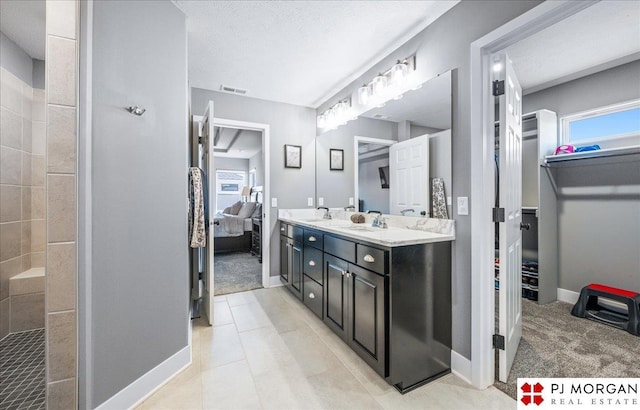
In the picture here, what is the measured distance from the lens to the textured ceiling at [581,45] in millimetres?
1858

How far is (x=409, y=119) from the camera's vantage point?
87.0 inches

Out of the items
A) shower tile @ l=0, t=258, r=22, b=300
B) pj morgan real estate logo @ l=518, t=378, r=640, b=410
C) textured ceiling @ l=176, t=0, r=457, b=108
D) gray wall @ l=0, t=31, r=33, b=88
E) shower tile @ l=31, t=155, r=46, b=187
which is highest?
textured ceiling @ l=176, t=0, r=457, b=108

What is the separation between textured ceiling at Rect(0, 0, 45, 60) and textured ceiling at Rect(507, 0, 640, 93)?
3.39 m

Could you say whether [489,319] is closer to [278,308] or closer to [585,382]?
[585,382]

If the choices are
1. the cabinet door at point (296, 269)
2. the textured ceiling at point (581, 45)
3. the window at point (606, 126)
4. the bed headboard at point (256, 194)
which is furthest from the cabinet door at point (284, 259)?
the bed headboard at point (256, 194)

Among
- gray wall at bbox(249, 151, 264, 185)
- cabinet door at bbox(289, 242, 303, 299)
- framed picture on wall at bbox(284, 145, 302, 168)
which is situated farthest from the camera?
gray wall at bbox(249, 151, 264, 185)

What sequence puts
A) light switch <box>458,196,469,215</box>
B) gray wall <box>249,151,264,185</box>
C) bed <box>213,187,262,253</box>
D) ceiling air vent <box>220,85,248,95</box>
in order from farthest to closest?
gray wall <box>249,151,264,185</box>, bed <box>213,187,262,253</box>, ceiling air vent <box>220,85,248,95</box>, light switch <box>458,196,469,215</box>

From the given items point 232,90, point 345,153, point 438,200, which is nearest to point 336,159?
point 345,153

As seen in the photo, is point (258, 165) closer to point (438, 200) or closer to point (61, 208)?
point (438, 200)

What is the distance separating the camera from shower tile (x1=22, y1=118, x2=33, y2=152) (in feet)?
6.34

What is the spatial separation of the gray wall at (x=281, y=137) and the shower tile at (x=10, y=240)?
2.11 m

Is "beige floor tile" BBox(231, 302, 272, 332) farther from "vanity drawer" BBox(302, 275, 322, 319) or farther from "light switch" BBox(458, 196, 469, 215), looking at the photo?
"light switch" BBox(458, 196, 469, 215)

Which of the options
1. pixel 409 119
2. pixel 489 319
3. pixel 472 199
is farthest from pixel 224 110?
pixel 489 319

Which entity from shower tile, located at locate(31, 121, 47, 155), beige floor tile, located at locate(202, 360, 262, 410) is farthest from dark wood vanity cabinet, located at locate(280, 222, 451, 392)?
shower tile, located at locate(31, 121, 47, 155)
